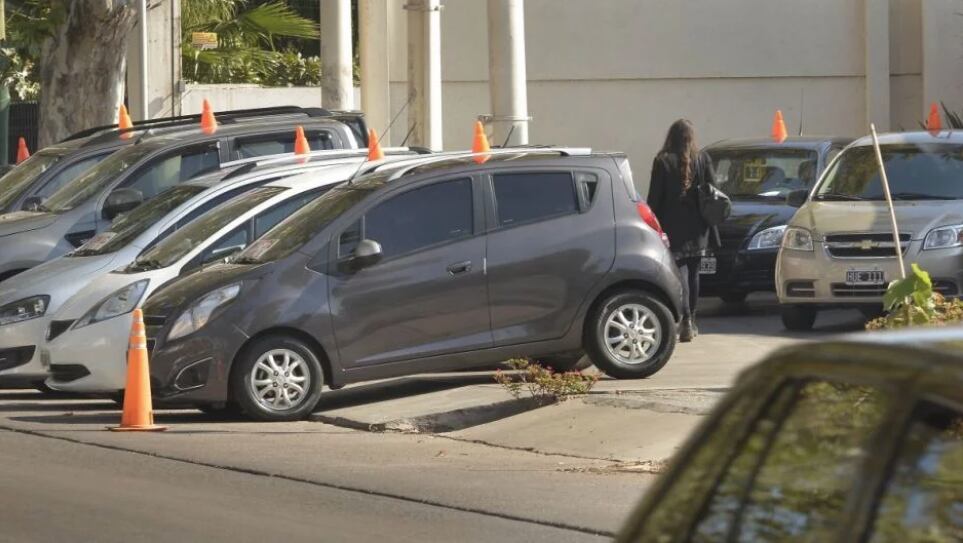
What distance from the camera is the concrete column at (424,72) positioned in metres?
21.0

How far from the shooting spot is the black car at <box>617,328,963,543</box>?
246cm

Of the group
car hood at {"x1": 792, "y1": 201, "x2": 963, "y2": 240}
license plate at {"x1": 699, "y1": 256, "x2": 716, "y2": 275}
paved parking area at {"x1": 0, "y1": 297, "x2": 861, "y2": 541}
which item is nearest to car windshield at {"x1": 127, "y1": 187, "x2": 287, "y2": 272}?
paved parking area at {"x1": 0, "y1": 297, "x2": 861, "y2": 541}

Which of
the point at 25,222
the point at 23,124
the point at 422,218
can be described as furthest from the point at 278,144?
the point at 23,124

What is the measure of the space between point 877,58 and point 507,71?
25.5 feet

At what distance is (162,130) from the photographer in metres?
15.8

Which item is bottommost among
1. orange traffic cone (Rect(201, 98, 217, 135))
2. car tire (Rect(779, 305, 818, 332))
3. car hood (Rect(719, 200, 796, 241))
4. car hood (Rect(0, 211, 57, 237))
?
car tire (Rect(779, 305, 818, 332))

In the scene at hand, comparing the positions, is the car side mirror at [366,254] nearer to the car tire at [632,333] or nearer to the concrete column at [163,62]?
the car tire at [632,333]

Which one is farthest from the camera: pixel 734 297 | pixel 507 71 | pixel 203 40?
pixel 203 40

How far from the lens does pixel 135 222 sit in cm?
1340

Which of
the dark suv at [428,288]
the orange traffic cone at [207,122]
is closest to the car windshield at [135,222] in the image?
the orange traffic cone at [207,122]

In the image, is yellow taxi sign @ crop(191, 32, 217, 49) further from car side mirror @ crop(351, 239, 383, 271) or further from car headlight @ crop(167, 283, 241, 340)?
car headlight @ crop(167, 283, 241, 340)

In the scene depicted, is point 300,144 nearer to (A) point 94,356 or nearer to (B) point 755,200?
(A) point 94,356

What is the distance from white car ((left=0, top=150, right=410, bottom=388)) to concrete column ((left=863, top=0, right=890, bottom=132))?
39.1 ft

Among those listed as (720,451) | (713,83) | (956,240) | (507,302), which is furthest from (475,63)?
(720,451)
